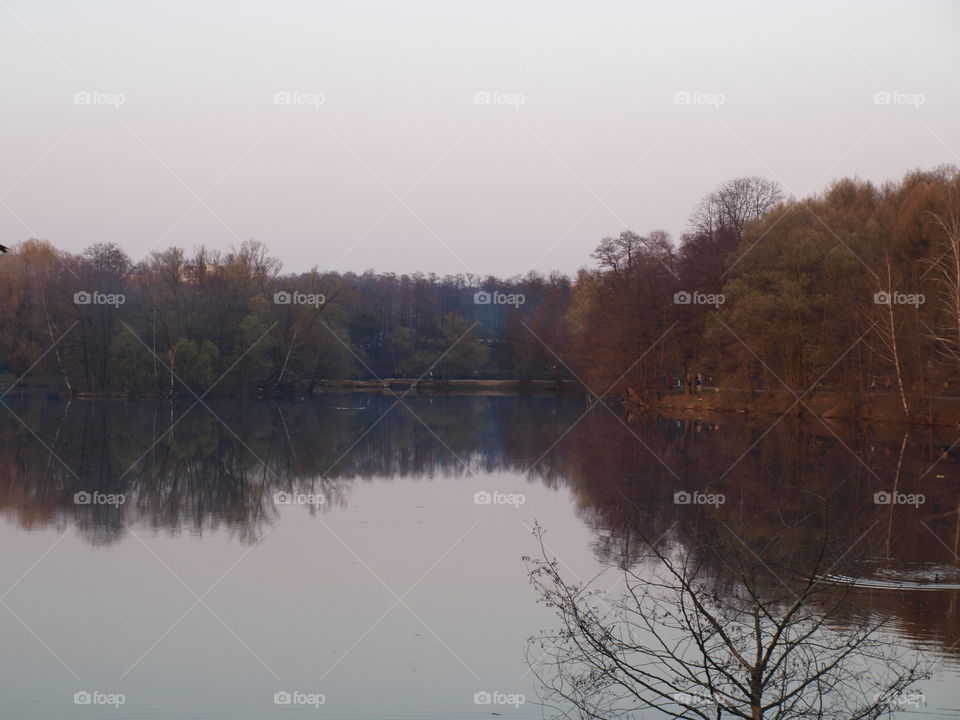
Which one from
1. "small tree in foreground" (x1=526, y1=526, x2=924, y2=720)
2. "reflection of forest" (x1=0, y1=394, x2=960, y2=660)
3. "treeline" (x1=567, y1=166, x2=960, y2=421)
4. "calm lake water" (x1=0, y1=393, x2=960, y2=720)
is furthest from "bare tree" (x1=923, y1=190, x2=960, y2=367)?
"small tree in foreground" (x1=526, y1=526, x2=924, y2=720)

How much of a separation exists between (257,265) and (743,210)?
2727 cm

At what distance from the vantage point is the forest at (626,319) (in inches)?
1325

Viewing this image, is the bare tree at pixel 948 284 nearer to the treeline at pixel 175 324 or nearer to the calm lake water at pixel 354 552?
the calm lake water at pixel 354 552

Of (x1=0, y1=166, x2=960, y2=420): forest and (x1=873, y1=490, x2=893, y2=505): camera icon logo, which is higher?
(x1=0, y1=166, x2=960, y2=420): forest

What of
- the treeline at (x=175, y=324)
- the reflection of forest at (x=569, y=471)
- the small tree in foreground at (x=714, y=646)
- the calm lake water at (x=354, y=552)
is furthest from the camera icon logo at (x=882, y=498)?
the treeline at (x=175, y=324)

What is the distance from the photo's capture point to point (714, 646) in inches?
184

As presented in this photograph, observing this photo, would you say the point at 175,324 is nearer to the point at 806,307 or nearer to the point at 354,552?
the point at 806,307

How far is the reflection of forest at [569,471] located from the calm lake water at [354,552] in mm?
97

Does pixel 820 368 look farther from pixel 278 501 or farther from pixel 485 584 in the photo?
pixel 485 584

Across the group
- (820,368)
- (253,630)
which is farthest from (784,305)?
(253,630)

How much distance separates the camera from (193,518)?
46.6 feet

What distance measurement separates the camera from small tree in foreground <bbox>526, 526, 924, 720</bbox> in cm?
489

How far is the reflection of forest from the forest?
122 inches

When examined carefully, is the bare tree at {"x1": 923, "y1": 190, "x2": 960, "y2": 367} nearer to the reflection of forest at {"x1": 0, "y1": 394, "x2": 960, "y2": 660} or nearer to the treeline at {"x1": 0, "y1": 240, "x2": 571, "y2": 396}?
the reflection of forest at {"x1": 0, "y1": 394, "x2": 960, "y2": 660}
